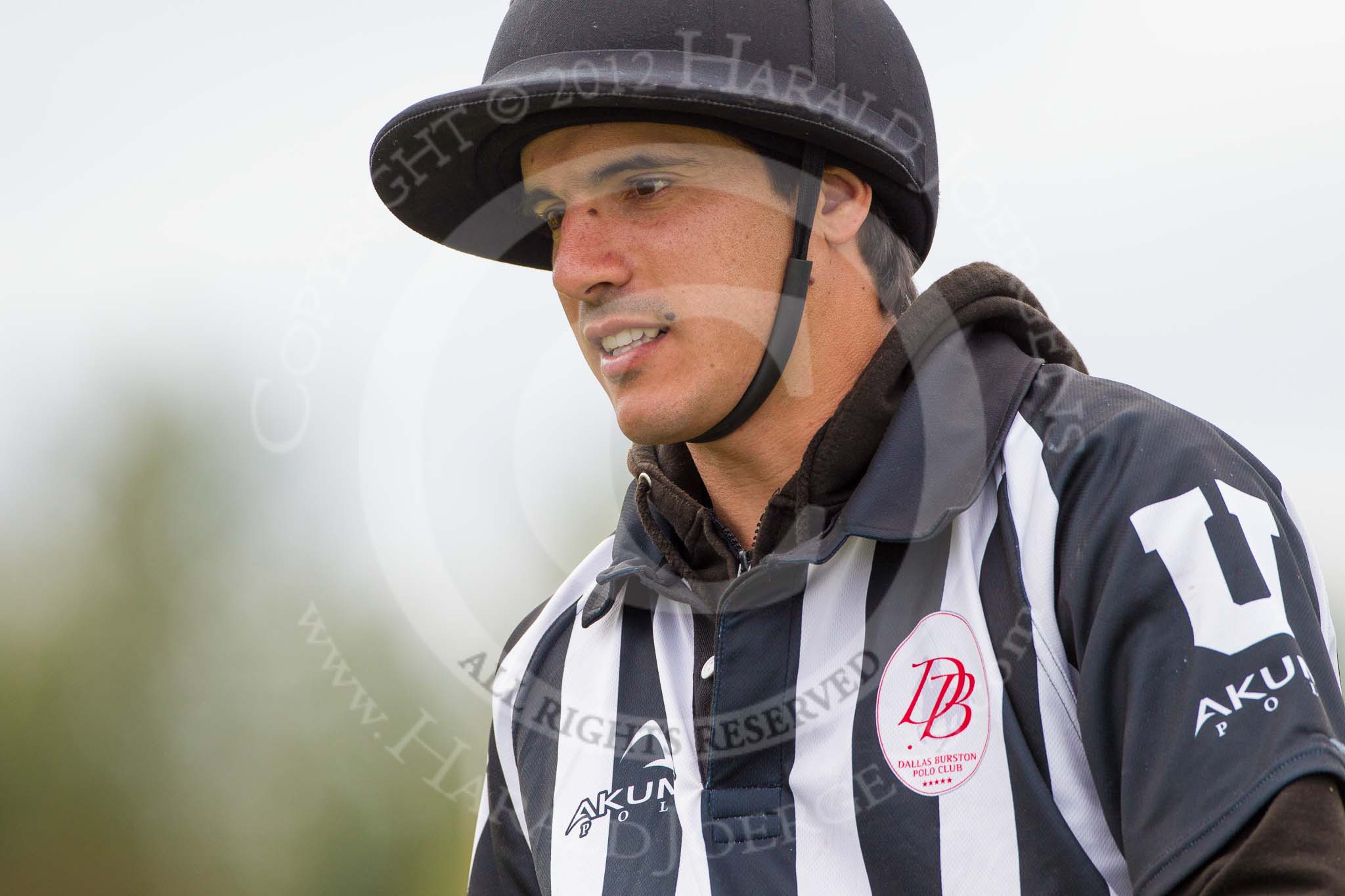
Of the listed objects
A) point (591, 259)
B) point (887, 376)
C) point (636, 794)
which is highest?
point (591, 259)

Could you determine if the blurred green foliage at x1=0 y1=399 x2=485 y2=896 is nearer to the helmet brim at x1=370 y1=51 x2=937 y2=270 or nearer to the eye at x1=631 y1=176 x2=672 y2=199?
the helmet brim at x1=370 y1=51 x2=937 y2=270

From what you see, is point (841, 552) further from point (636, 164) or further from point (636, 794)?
point (636, 164)

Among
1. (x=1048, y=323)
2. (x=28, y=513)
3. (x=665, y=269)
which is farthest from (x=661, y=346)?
(x=28, y=513)

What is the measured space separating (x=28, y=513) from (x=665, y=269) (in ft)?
18.2

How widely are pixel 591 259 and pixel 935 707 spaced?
2.68 feet

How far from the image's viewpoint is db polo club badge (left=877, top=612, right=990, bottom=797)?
1.51m

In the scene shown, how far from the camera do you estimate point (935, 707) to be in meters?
1.56

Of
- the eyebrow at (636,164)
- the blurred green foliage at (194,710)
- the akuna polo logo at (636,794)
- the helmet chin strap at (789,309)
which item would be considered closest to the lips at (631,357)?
the helmet chin strap at (789,309)

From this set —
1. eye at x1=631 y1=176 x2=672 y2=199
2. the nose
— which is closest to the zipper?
the nose

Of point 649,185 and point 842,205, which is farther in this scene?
point 842,205

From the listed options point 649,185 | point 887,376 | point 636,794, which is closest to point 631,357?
point 649,185

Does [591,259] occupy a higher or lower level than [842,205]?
lower

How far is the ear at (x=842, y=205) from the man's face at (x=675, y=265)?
101 millimetres

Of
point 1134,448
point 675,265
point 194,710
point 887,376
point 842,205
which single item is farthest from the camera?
point 194,710
